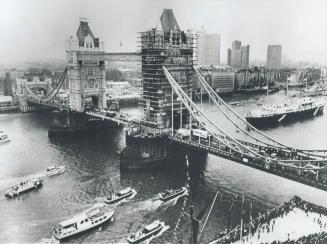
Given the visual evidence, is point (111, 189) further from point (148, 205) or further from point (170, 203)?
point (170, 203)

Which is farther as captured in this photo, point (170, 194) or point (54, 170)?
point (54, 170)

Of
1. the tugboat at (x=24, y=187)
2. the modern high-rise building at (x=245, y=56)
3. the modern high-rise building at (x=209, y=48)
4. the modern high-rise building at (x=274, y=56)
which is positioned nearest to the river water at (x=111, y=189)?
the tugboat at (x=24, y=187)

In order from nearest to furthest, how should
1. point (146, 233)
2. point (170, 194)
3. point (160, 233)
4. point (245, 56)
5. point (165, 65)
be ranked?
point (146, 233) → point (160, 233) → point (170, 194) → point (165, 65) → point (245, 56)

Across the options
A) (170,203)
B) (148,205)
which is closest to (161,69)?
(170,203)

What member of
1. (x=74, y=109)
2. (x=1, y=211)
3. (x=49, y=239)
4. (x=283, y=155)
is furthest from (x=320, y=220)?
(x=74, y=109)

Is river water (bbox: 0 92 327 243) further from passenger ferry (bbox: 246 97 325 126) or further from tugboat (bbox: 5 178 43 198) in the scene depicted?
passenger ferry (bbox: 246 97 325 126)

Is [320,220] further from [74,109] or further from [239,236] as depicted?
[74,109]

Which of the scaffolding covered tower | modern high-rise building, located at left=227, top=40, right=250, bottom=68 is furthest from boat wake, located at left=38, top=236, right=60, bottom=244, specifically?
modern high-rise building, located at left=227, top=40, right=250, bottom=68
